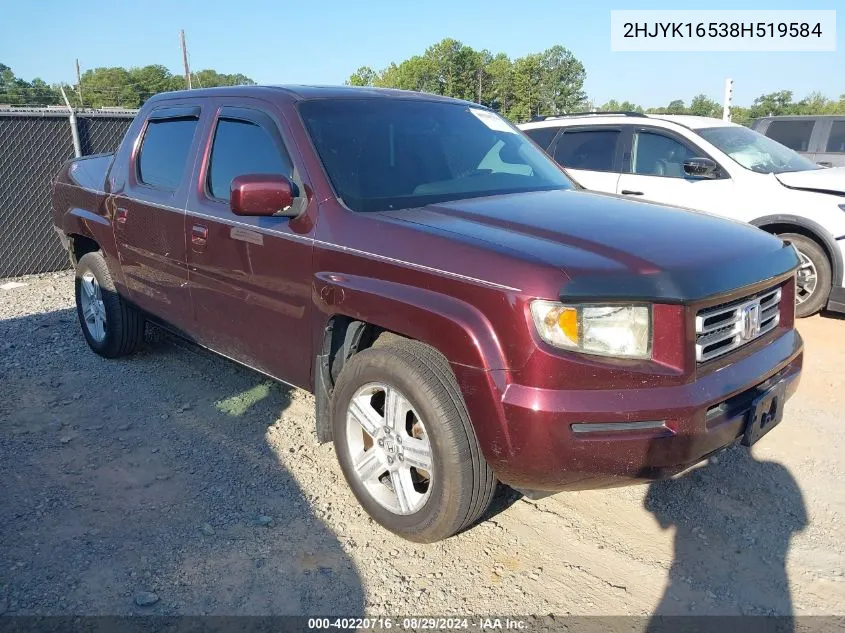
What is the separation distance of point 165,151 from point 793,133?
37.4 ft

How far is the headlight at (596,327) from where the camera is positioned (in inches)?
98.0

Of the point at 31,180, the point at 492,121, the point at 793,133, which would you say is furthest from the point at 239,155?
the point at 793,133

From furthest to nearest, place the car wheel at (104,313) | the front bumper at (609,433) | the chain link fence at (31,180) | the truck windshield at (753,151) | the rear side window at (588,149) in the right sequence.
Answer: the chain link fence at (31,180) < the rear side window at (588,149) < the truck windshield at (753,151) < the car wheel at (104,313) < the front bumper at (609,433)

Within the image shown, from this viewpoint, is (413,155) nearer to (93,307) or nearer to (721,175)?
(93,307)

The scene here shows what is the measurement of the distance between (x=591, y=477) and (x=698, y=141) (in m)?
5.20

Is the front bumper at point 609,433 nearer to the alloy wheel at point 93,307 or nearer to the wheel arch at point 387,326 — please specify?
the wheel arch at point 387,326

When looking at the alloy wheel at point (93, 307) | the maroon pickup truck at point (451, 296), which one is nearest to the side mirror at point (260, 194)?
the maroon pickup truck at point (451, 296)

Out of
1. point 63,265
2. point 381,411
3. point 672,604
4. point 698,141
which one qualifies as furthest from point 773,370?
point 63,265

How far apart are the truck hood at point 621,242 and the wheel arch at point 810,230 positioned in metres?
3.37

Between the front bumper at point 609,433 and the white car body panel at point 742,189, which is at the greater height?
the white car body panel at point 742,189

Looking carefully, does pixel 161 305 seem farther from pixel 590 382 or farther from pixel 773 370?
pixel 773 370

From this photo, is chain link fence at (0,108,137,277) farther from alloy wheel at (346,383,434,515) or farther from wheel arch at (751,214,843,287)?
wheel arch at (751,214,843,287)

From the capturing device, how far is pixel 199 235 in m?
3.95

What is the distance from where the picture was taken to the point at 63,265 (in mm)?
9086
